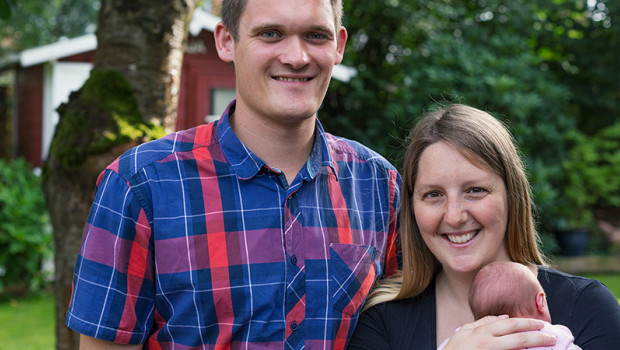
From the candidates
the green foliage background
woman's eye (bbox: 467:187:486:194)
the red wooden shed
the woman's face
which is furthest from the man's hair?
the red wooden shed

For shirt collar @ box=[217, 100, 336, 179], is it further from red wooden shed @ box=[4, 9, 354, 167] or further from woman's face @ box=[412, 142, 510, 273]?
red wooden shed @ box=[4, 9, 354, 167]

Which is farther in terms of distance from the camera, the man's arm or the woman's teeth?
the woman's teeth

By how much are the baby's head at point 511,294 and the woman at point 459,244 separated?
57 mm

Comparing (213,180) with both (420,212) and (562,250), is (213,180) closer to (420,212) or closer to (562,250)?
(420,212)

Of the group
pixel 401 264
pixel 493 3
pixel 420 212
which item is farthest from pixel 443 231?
pixel 493 3

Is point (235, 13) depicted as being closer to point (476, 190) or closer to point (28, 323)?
point (476, 190)

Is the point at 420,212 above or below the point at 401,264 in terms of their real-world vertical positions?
above

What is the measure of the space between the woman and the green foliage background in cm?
661

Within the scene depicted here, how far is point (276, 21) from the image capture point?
2.30 meters

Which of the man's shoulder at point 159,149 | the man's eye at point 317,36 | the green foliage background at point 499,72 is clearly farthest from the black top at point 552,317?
the green foliage background at point 499,72

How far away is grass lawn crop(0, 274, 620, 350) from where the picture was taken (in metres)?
7.16

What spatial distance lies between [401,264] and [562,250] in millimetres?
8852

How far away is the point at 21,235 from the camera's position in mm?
8656

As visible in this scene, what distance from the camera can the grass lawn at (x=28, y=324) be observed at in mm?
7152
